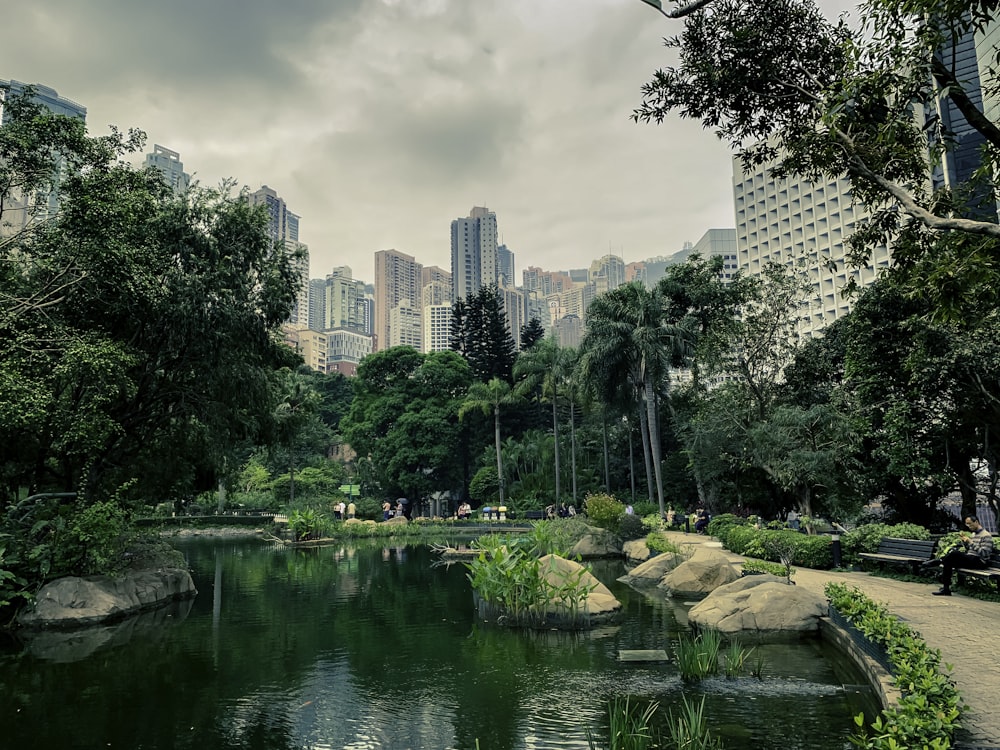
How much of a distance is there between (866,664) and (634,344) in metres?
23.4

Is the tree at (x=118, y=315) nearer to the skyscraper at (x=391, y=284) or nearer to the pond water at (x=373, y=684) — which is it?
the pond water at (x=373, y=684)

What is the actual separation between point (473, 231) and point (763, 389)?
147160 millimetres

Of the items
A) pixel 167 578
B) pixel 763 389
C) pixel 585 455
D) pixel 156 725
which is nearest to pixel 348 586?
pixel 167 578

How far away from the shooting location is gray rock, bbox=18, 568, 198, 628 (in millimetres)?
12273

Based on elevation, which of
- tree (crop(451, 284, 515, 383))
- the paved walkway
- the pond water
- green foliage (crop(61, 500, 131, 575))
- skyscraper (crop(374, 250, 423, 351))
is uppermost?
skyscraper (crop(374, 250, 423, 351))

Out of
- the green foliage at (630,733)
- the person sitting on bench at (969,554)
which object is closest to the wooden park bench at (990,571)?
the person sitting on bench at (969,554)

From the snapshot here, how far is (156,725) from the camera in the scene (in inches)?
273

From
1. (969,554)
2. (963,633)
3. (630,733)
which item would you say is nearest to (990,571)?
(969,554)

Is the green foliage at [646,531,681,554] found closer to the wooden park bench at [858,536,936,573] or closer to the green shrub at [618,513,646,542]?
the green shrub at [618,513,646,542]

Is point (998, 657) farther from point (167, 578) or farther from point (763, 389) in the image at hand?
point (763, 389)

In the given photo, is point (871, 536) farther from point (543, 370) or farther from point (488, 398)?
point (488, 398)

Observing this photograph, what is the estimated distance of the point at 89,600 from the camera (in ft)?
41.8

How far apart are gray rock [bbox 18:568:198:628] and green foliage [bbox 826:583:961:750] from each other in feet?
42.9

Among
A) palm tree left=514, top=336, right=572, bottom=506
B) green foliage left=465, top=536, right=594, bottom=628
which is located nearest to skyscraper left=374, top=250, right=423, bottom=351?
palm tree left=514, top=336, right=572, bottom=506
